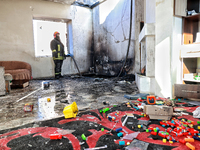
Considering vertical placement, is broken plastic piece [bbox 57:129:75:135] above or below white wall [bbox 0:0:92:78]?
below

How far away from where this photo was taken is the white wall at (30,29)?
5578 millimetres

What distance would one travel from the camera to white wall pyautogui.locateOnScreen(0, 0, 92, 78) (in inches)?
220

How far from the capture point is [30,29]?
5.95 metres

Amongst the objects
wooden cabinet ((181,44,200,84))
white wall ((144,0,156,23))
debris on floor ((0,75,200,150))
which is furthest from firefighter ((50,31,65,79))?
wooden cabinet ((181,44,200,84))

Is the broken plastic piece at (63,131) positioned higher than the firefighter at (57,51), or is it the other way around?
the firefighter at (57,51)

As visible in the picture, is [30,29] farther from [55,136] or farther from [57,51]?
[55,136]

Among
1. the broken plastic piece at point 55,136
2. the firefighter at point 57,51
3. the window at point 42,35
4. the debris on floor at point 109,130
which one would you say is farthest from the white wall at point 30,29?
the broken plastic piece at point 55,136

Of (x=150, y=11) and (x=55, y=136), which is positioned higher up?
(x=150, y=11)

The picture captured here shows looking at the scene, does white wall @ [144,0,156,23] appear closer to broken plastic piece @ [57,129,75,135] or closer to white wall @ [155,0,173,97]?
white wall @ [155,0,173,97]

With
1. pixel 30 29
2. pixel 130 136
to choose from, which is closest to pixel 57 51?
pixel 30 29

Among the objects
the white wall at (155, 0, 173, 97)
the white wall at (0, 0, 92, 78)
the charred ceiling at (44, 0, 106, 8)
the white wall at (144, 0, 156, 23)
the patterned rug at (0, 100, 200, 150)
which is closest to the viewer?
the patterned rug at (0, 100, 200, 150)

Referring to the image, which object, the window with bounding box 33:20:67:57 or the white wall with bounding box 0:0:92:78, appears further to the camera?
the window with bounding box 33:20:67:57

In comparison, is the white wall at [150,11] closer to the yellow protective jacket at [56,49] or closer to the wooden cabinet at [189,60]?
the wooden cabinet at [189,60]

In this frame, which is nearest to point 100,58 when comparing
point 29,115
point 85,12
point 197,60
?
point 85,12
